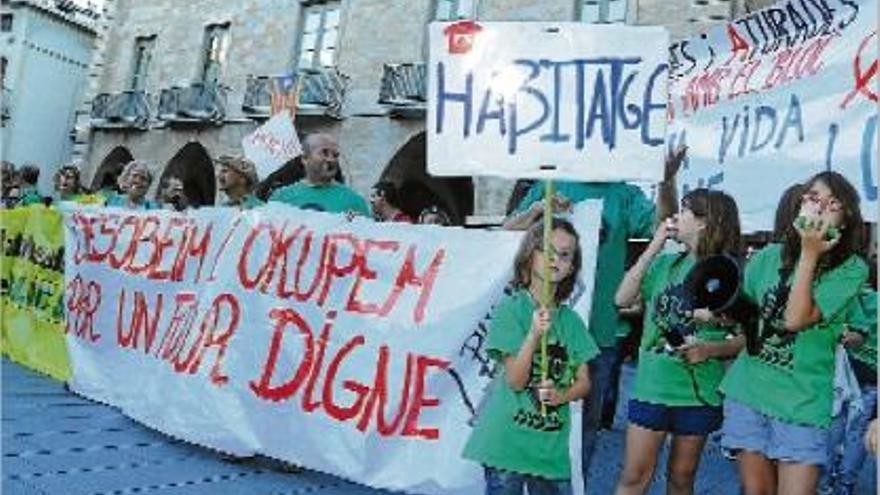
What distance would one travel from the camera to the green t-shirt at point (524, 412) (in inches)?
107

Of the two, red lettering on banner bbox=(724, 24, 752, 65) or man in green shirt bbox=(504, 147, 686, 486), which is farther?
red lettering on banner bbox=(724, 24, 752, 65)

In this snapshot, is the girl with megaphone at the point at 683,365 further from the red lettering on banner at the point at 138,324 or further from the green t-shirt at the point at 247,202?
the red lettering on banner at the point at 138,324

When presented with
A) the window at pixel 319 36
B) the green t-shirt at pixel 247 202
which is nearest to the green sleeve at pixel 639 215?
the green t-shirt at pixel 247 202

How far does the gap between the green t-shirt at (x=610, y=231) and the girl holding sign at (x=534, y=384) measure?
0.88 m

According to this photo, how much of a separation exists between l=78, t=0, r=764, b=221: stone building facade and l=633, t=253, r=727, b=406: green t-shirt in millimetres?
10987

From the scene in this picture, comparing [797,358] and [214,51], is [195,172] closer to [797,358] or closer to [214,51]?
[214,51]

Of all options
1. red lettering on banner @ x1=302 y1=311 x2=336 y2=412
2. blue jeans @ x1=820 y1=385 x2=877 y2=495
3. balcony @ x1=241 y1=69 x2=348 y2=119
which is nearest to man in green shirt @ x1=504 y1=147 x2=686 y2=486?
red lettering on banner @ x1=302 y1=311 x2=336 y2=412

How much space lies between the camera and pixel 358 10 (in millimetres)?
17953

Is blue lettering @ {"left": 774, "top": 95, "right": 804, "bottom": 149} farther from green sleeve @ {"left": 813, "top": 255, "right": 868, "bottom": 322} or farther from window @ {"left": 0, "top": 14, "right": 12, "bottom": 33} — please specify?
window @ {"left": 0, "top": 14, "right": 12, "bottom": 33}

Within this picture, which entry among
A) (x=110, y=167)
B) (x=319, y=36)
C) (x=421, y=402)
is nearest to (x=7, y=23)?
(x=110, y=167)

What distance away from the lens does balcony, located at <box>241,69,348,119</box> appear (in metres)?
17.6

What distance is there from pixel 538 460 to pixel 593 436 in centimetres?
107

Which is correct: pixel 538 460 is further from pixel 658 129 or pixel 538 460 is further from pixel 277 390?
pixel 277 390

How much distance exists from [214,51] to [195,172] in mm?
3323
